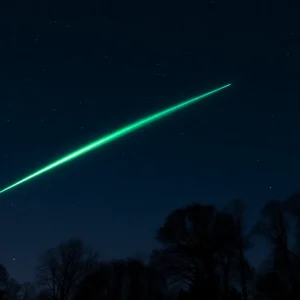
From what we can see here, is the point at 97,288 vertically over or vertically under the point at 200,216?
under

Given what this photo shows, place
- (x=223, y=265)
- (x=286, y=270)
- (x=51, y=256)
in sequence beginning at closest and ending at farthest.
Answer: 1. (x=286, y=270)
2. (x=223, y=265)
3. (x=51, y=256)

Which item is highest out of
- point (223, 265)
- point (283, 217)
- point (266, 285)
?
point (283, 217)

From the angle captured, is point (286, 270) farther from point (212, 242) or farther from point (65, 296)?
point (65, 296)

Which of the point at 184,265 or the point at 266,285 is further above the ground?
the point at 184,265

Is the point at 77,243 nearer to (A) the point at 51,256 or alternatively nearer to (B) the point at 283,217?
(A) the point at 51,256

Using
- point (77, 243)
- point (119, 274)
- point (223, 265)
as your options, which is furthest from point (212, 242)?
point (77, 243)

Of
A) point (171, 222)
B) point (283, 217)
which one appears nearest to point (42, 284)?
point (171, 222)

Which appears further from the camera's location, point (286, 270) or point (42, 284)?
point (42, 284)

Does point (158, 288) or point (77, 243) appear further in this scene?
point (77, 243)

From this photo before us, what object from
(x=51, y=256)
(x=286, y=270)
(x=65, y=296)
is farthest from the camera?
(x=51, y=256)
